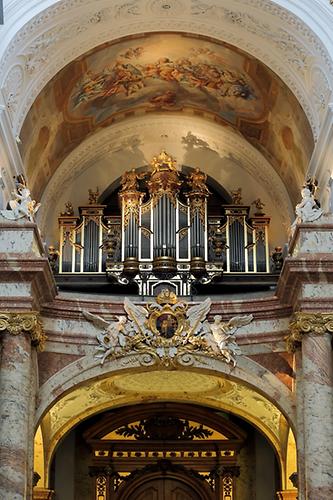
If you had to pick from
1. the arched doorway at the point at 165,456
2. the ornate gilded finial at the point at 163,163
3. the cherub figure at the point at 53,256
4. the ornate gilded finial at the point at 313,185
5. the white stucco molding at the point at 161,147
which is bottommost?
the arched doorway at the point at 165,456

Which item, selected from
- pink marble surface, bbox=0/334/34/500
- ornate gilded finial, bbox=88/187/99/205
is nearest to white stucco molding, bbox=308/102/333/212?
ornate gilded finial, bbox=88/187/99/205

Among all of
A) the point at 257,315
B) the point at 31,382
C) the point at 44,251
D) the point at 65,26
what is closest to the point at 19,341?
the point at 31,382

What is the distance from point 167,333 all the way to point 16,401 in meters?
3.14

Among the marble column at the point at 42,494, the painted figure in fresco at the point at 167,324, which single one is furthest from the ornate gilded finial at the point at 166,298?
the marble column at the point at 42,494

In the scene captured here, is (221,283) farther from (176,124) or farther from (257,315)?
(176,124)

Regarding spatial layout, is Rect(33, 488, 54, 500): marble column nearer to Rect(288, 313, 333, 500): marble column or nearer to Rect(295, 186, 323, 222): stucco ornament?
Rect(288, 313, 333, 500): marble column

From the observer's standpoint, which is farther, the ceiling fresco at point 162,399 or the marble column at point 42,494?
the marble column at point 42,494

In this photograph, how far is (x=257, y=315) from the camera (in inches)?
791

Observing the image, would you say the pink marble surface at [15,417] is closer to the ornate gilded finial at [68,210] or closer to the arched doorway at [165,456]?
the arched doorway at [165,456]

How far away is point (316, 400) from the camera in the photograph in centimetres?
1822

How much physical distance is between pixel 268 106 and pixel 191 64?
172 centimetres

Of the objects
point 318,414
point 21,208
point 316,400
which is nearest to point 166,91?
point 21,208

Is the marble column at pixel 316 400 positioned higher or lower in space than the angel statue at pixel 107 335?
lower

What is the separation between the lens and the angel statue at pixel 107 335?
65.2ft
